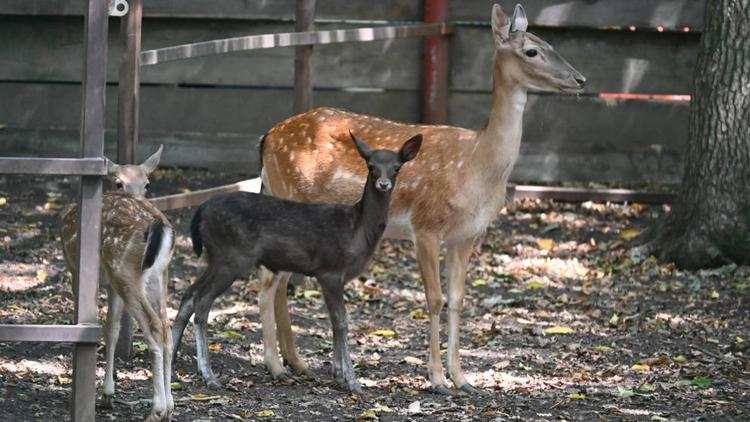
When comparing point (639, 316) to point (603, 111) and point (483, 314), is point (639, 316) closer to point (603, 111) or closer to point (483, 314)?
point (483, 314)

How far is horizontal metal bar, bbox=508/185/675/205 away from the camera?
471 inches

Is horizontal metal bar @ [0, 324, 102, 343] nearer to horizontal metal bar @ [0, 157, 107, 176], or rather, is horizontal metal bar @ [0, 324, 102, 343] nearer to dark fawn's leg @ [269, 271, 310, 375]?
horizontal metal bar @ [0, 157, 107, 176]

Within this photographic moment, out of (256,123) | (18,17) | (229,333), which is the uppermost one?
(18,17)

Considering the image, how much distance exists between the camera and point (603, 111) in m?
12.3

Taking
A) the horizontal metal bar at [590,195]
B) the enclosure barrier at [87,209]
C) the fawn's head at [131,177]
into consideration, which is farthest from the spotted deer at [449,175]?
the horizontal metal bar at [590,195]

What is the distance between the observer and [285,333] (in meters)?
7.89

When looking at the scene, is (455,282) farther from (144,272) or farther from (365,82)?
(365,82)

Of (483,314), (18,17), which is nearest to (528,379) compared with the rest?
(483,314)

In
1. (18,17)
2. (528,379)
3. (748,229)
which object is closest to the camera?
(528,379)

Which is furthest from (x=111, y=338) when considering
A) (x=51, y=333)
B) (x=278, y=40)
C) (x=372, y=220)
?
(x=278, y=40)

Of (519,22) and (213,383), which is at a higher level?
(519,22)

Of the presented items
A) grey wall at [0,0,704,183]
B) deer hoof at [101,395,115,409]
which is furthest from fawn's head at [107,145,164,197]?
grey wall at [0,0,704,183]

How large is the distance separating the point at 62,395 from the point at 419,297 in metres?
3.54

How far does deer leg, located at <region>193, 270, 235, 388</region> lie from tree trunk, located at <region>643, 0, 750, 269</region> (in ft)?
14.3
